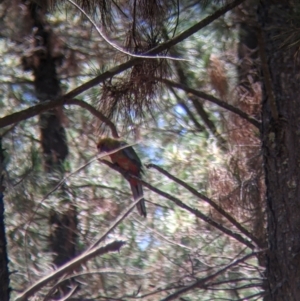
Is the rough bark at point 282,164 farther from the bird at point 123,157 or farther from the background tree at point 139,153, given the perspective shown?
the bird at point 123,157

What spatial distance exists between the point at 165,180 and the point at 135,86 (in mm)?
4513

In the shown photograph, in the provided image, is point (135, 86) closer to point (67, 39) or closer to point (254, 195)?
point (254, 195)

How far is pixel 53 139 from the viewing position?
8.43 meters

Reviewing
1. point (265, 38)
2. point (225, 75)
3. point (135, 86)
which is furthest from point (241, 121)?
point (135, 86)

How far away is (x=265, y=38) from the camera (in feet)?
16.2

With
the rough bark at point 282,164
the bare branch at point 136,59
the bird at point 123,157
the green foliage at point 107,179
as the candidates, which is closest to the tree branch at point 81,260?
the bare branch at point 136,59

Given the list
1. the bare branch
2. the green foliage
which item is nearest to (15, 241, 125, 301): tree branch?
the bare branch

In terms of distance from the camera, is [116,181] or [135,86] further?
[116,181]

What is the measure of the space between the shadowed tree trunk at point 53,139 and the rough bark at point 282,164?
12.1 feet

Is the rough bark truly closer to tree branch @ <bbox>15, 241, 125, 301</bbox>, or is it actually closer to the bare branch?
the bare branch

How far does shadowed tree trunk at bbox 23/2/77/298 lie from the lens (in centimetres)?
826

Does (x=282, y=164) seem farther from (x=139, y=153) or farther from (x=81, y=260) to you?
(x=139, y=153)

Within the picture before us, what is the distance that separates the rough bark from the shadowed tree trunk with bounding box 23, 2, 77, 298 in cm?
369

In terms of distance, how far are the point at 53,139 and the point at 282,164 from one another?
409 centimetres
